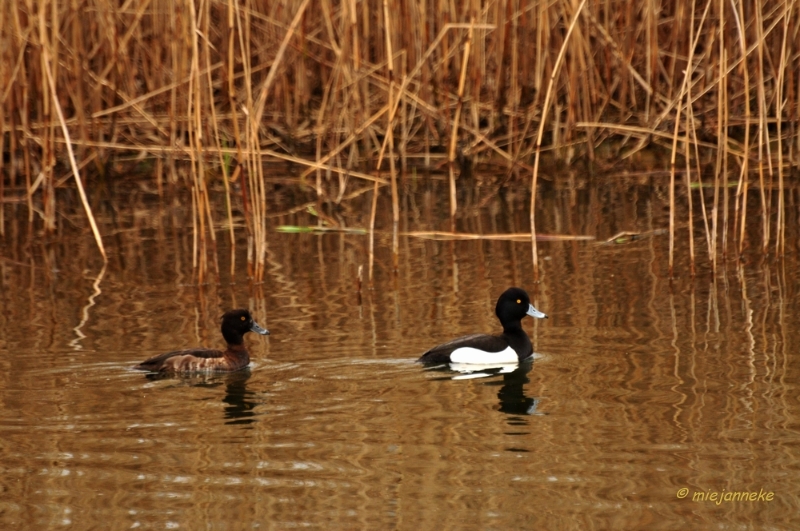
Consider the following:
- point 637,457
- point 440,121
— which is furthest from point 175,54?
point 637,457

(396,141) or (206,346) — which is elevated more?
(396,141)

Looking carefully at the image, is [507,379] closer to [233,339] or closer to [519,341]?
[519,341]

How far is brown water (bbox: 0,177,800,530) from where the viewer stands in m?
4.74

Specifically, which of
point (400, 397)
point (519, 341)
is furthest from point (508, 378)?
point (400, 397)

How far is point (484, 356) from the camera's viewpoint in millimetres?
7215

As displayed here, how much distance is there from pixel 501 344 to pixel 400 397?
1.17 m

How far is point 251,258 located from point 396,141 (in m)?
5.09

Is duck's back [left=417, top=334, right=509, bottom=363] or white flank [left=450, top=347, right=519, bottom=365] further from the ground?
duck's back [left=417, top=334, right=509, bottom=363]

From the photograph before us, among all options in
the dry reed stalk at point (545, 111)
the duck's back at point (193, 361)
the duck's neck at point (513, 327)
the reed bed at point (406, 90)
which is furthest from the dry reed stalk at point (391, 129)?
the reed bed at point (406, 90)

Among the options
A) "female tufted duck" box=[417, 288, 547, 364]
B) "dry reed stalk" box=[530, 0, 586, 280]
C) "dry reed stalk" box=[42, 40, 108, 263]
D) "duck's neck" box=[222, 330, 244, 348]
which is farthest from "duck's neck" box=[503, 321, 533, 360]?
"dry reed stalk" box=[42, 40, 108, 263]

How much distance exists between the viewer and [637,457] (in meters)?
5.13

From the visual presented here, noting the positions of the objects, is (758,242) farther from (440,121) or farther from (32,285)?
(32,285)

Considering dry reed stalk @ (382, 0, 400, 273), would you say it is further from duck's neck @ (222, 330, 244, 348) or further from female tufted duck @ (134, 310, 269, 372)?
duck's neck @ (222, 330, 244, 348)

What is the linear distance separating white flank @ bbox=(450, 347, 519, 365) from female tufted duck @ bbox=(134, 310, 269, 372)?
1.21 metres
